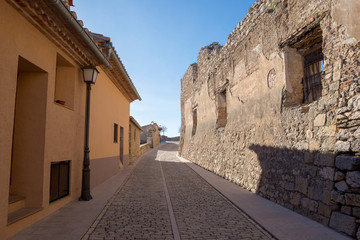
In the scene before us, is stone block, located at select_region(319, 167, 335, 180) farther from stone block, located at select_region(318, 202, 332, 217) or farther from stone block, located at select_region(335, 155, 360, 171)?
stone block, located at select_region(318, 202, 332, 217)

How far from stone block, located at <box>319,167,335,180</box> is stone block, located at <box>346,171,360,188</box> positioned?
32 cm

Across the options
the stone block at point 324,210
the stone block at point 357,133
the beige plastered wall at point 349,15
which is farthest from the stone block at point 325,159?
the beige plastered wall at point 349,15

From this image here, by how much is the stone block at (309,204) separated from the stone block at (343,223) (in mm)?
427

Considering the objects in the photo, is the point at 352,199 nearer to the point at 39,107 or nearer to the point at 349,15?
the point at 349,15

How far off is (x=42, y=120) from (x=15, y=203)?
1.52 m

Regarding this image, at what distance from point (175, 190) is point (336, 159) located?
4526 millimetres

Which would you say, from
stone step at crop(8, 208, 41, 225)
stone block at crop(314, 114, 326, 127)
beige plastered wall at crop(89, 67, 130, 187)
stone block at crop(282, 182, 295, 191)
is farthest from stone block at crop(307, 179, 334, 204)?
beige plastered wall at crop(89, 67, 130, 187)

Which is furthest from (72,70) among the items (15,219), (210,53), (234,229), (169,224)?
(210,53)

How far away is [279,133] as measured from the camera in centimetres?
593

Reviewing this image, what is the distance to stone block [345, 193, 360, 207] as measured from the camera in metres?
3.58

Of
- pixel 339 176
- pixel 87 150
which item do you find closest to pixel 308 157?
pixel 339 176

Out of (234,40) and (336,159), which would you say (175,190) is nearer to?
(336,159)

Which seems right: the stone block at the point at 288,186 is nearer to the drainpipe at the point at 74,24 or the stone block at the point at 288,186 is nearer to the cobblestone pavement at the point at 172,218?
the cobblestone pavement at the point at 172,218

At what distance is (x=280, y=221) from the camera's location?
438 centimetres
